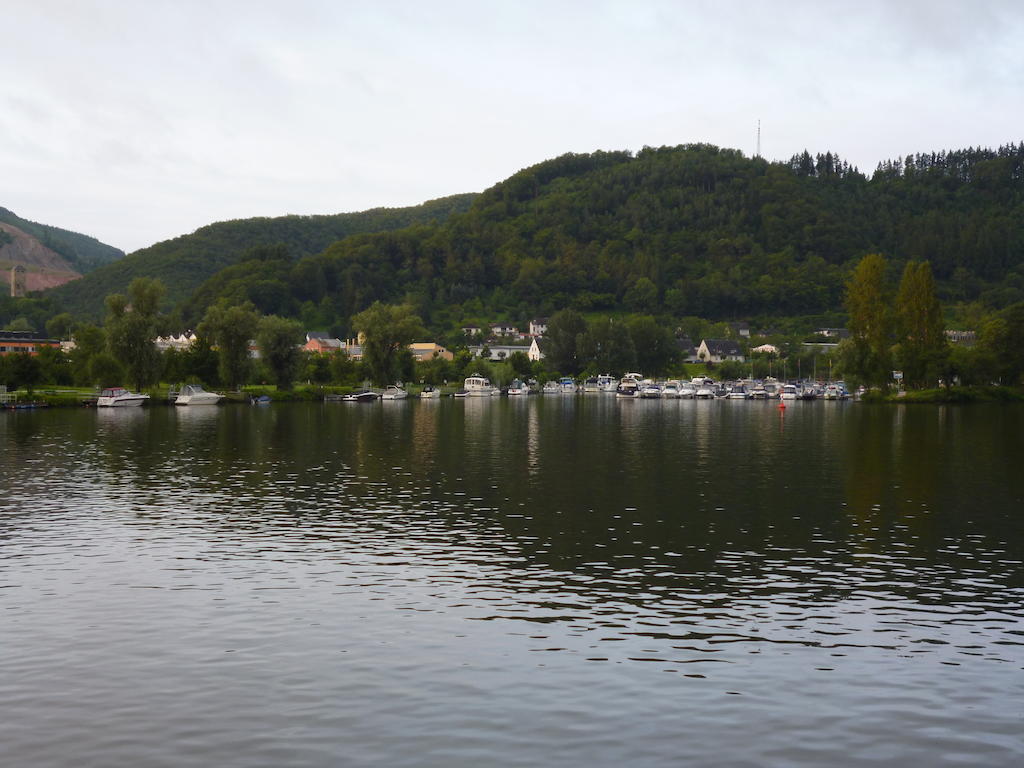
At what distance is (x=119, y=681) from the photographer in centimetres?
1655

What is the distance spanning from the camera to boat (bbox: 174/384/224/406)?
129 metres

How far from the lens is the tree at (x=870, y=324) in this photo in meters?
146

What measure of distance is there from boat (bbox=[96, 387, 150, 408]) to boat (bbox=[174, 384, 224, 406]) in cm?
552

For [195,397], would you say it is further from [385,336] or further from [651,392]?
[651,392]

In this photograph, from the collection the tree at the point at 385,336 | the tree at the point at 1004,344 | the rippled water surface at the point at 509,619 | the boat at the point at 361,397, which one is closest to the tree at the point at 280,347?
the boat at the point at 361,397

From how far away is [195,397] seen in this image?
12888 centimetres

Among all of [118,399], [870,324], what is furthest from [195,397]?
[870,324]

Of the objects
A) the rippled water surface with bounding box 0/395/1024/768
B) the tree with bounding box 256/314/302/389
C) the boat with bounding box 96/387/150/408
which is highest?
the tree with bounding box 256/314/302/389

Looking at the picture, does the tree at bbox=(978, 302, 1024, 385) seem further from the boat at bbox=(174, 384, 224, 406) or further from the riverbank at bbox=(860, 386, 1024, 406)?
the boat at bbox=(174, 384, 224, 406)

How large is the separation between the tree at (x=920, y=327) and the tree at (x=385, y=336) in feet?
280

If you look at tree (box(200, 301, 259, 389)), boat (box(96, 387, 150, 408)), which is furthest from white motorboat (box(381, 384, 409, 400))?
boat (box(96, 387, 150, 408))

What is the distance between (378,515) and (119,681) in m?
18.4

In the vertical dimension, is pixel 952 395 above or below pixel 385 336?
below

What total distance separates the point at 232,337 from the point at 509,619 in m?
127
